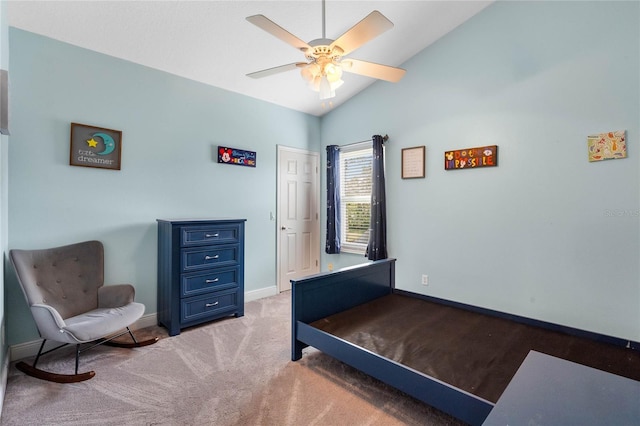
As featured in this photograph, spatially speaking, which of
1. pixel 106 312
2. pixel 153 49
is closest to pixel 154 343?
pixel 106 312

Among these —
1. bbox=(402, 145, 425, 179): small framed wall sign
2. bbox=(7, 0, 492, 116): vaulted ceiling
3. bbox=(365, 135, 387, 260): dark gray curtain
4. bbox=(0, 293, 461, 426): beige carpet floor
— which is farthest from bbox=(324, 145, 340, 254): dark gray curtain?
bbox=(0, 293, 461, 426): beige carpet floor

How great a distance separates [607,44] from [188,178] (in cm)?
398

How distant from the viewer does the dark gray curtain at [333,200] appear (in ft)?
14.6

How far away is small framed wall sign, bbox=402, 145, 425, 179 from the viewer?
3584 mm

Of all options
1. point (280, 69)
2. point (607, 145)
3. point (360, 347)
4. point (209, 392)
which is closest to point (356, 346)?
point (360, 347)

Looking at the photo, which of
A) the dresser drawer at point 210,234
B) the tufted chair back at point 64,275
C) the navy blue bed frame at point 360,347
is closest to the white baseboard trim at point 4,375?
the tufted chair back at point 64,275

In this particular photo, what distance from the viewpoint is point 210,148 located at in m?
3.54

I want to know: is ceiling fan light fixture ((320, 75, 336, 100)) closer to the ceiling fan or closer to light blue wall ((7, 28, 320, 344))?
the ceiling fan

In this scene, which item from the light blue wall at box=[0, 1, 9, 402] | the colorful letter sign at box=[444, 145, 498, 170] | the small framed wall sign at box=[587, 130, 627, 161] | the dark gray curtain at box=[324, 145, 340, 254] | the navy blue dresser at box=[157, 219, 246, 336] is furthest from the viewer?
the dark gray curtain at box=[324, 145, 340, 254]

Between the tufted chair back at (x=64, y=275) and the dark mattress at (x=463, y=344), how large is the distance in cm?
195

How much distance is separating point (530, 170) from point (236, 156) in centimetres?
311

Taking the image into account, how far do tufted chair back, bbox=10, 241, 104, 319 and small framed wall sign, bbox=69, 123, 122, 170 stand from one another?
2.35 feet

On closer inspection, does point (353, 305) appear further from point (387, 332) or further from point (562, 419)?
point (562, 419)

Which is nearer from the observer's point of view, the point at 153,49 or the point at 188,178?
the point at 153,49
